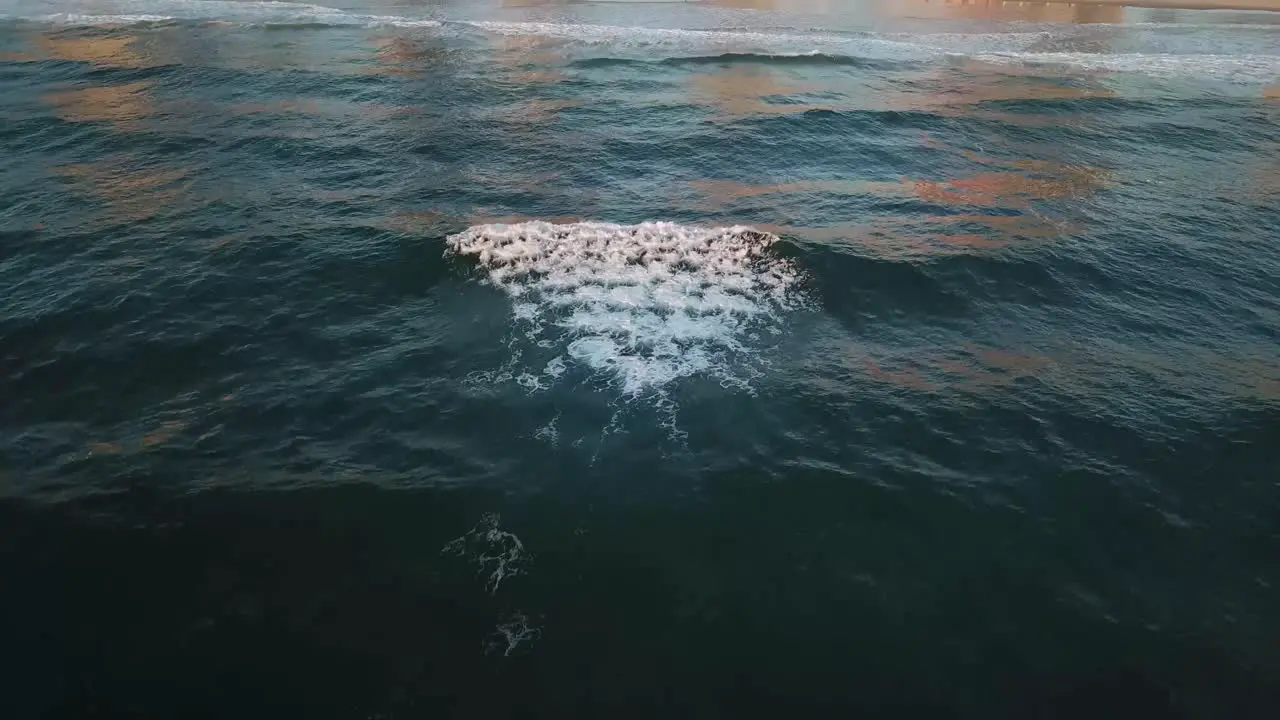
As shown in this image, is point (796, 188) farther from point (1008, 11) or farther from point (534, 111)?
point (1008, 11)

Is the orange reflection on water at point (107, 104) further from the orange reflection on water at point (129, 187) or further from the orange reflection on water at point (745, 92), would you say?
the orange reflection on water at point (745, 92)

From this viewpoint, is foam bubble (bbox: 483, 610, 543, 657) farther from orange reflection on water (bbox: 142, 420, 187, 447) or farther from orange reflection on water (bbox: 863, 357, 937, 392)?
orange reflection on water (bbox: 863, 357, 937, 392)

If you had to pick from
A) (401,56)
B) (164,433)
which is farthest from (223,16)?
(164,433)

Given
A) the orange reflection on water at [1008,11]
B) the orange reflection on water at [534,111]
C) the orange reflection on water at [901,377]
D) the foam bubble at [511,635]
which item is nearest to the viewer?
the foam bubble at [511,635]

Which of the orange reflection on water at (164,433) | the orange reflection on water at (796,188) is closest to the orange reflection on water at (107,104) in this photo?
the orange reflection on water at (164,433)

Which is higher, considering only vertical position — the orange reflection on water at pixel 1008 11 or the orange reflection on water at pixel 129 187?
the orange reflection on water at pixel 1008 11

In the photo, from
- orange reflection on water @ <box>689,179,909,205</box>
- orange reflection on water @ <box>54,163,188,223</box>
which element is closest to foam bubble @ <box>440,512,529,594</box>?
orange reflection on water @ <box>689,179,909,205</box>
